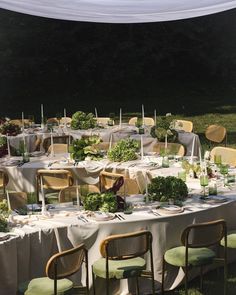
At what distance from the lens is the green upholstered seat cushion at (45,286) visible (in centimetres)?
529

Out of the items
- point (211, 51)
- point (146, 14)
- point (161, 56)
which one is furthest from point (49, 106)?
point (146, 14)

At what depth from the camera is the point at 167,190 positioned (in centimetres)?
684

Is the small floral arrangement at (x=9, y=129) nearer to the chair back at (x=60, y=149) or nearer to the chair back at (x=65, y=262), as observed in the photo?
the chair back at (x=60, y=149)

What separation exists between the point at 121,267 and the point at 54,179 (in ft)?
10.6

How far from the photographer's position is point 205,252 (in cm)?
611

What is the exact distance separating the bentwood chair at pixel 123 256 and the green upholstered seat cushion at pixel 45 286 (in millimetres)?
418

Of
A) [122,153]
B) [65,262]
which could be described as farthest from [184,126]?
[65,262]

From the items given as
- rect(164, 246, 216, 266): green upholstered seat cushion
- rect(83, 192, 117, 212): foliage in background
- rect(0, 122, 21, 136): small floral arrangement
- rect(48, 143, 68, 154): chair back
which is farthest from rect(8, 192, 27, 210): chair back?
rect(0, 122, 21, 136): small floral arrangement

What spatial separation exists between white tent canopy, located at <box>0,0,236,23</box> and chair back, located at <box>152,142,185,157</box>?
2.11m

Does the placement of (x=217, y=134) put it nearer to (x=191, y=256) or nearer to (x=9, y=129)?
(x=9, y=129)

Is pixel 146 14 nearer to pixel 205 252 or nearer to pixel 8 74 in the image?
pixel 205 252

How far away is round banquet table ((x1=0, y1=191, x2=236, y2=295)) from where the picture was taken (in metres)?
5.75

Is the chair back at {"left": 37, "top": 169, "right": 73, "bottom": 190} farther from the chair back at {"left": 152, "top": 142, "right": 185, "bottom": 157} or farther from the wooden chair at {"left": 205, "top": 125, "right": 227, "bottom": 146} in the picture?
the wooden chair at {"left": 205, "top": 125, "right": 227, "bottom": 146}

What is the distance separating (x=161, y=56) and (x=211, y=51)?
255cm
